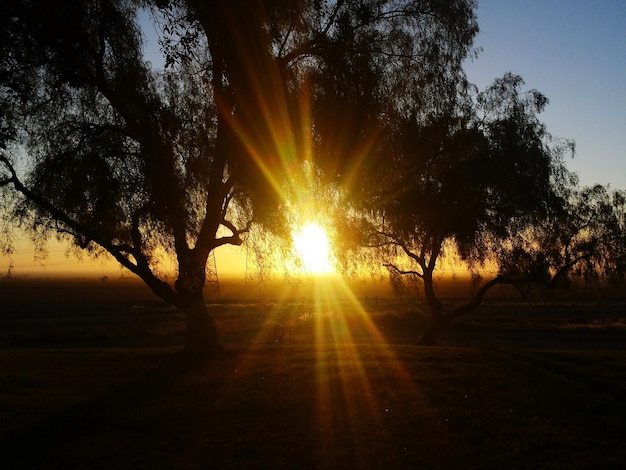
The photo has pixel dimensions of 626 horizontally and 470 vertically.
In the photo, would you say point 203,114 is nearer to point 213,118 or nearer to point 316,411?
point 213,118

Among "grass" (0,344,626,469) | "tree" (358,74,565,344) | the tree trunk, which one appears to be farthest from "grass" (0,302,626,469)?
"tree" (358,74,565,344)

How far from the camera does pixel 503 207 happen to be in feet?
65.3

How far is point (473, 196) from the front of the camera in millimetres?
19094

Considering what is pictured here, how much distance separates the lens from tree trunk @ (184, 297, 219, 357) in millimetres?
14258

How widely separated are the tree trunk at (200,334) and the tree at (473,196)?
16.5 feet

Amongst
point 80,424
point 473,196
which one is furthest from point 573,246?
point 80,424

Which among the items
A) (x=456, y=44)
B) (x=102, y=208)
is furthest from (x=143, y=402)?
(x=456, y=44)

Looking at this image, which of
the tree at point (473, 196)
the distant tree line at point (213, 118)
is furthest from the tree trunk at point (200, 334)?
the tree at point (473, 196)

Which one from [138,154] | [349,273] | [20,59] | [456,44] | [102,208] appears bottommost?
[349,273]

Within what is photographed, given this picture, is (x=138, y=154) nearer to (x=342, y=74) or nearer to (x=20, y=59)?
(x=20, y=59)

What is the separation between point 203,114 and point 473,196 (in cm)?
942

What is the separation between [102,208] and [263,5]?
16.2 ft

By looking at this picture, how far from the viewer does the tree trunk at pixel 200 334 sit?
14258mm

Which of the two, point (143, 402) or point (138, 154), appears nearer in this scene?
point (143, 402)
